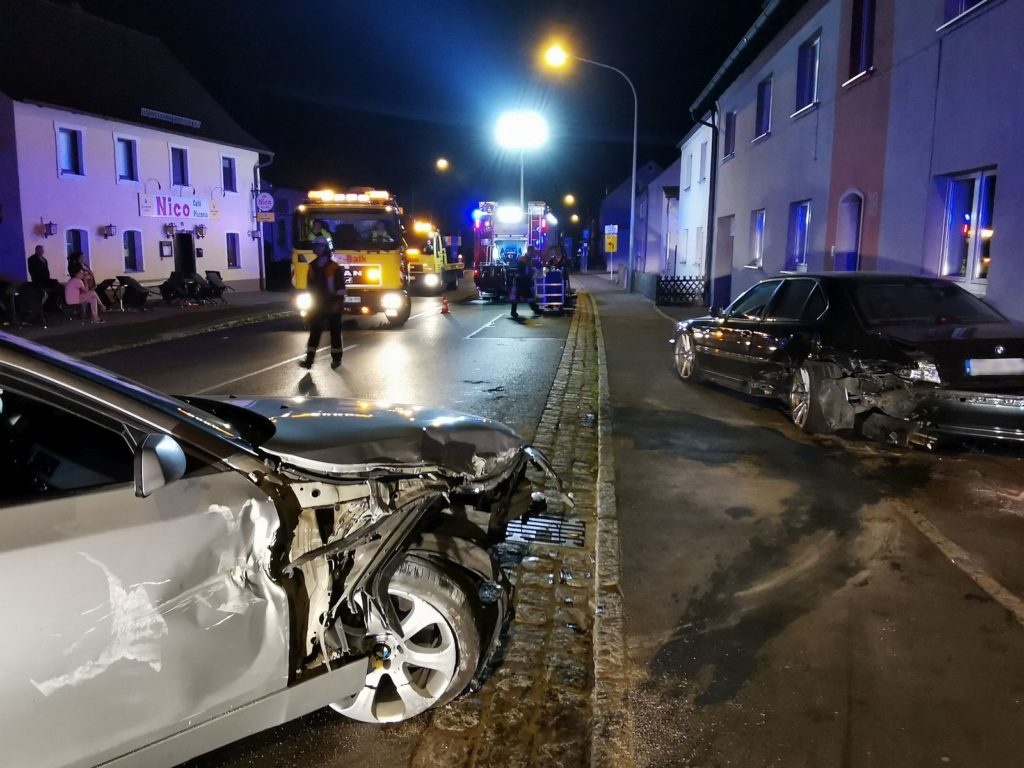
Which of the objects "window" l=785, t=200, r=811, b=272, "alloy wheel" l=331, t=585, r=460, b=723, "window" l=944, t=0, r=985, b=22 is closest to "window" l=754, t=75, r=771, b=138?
"window" l=785, t=200, r=811, b=272

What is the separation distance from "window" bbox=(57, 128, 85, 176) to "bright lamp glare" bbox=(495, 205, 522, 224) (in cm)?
1385

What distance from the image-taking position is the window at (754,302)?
30.5ft

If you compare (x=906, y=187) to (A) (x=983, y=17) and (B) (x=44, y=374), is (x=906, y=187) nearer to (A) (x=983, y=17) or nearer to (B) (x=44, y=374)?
(A) (x=983, y=17)

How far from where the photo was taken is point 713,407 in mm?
9289

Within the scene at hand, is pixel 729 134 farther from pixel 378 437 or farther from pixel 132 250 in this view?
pixel 378 437

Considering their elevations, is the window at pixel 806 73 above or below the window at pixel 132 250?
above

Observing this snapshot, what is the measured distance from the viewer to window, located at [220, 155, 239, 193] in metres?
32.1

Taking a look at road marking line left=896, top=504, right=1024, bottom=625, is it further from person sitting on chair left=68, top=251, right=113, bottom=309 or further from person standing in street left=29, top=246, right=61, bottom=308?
person standing in street left=29, top=246, right=61, bottom=308

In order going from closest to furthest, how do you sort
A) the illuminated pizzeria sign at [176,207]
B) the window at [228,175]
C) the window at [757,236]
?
the window at [757,236] < the illuminated pizzeria sign at [176,207] < the window at [228,175]

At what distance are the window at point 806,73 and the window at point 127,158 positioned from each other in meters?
20.5

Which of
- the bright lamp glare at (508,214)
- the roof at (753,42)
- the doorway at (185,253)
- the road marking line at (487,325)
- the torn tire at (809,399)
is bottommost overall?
the road marking line at (487,325)

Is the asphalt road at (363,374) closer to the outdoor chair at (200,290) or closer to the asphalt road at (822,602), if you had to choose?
the asphalt road at (822,602)

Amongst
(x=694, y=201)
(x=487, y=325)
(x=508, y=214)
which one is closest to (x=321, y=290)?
(x=487, y=325)

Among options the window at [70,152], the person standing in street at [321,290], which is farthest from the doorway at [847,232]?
the window at [70,152]
